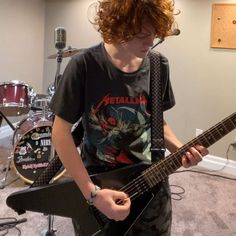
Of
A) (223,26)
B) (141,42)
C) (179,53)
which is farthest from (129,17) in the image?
(179,53)

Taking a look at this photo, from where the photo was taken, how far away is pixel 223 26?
9.46ft

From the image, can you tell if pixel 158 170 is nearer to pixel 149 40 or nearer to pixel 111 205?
pixel 111 205

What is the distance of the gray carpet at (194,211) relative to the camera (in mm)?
2154

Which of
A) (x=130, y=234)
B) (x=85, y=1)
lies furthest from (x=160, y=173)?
(x=85, y=1)

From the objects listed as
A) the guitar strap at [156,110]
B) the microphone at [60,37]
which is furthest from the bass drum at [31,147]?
the guitar strap at [156,110]

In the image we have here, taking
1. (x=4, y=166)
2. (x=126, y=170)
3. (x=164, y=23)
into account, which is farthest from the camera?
(x=4, y=166)

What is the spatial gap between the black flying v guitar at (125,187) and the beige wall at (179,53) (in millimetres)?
1937

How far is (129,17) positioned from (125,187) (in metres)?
0.57

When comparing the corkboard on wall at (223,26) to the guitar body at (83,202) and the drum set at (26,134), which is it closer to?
the drum set at (26,134)

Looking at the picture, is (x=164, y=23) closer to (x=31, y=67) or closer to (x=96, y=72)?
(x=96, y=72)

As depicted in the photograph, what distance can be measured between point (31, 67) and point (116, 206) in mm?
3249

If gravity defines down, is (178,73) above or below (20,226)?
above

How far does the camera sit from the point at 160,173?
1176 mm

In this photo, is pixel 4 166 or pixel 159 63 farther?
pixel 4 166
